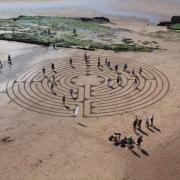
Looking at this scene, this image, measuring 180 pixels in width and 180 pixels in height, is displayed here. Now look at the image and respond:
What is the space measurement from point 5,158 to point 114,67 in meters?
16.0

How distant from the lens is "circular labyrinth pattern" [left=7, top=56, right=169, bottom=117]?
2933 centimetres

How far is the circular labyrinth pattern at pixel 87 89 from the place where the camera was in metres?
29.3

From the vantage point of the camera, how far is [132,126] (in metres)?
26.6

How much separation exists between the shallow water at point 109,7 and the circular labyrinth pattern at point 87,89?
885 inches

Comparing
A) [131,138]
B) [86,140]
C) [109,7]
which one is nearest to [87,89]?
[86,140]

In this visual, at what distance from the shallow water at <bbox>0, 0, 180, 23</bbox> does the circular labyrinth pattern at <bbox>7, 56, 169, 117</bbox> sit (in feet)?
73.8

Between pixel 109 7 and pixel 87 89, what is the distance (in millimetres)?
32590

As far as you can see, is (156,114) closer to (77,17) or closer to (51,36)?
(51,36)

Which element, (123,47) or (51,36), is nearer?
(123,47)

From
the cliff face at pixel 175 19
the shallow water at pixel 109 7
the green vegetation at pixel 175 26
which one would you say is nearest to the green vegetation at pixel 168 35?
the green vegetation at pixel 175 26

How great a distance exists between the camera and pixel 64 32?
159ft

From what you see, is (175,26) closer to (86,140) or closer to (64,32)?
(64,32)

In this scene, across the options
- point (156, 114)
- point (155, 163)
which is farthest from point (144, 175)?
point (156, 114)

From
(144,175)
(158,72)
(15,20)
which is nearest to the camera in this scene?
(144,175)
